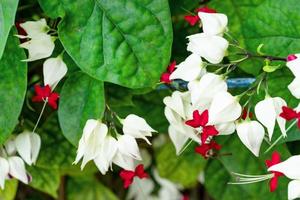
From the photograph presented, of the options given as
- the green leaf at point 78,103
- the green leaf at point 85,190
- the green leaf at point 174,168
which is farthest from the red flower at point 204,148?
the green leaf at point 85,190

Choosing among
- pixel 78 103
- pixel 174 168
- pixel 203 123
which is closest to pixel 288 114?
pixel 203 123

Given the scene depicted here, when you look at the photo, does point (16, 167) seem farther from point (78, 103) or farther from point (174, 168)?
point (174, 168)

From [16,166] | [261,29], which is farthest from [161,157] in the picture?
[261,29]

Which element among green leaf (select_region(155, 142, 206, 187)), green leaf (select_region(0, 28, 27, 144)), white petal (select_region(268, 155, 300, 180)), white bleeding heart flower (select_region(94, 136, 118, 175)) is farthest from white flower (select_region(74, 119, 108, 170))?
green leaf (select_region(155, 142, 206, 187))

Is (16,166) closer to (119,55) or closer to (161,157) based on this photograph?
(119,55)

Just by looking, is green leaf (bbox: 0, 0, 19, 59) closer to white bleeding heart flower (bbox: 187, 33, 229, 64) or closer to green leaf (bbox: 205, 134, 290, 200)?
white bleeding heart flower (bbox: 187, 33, 229, 64)

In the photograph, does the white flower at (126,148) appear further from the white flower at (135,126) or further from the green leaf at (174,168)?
the green leaf at (174,168)
